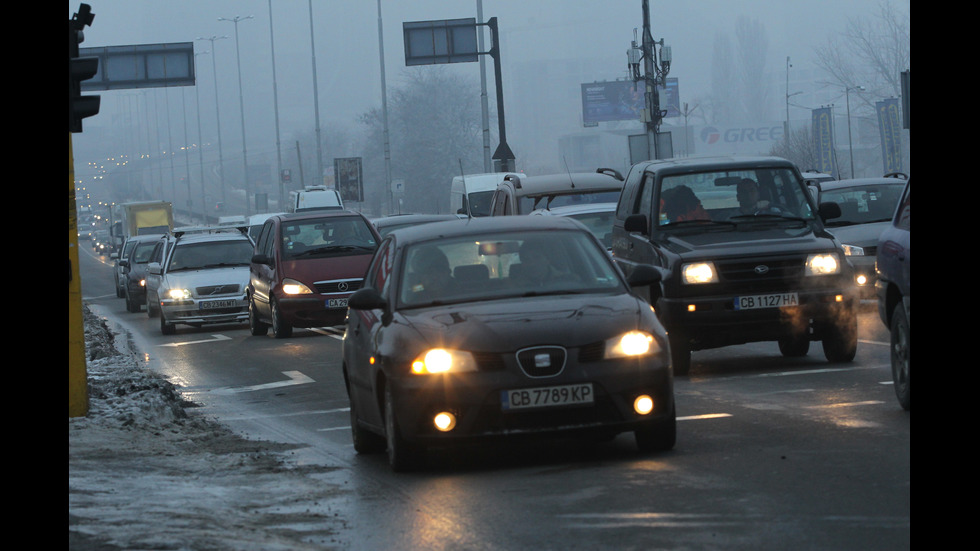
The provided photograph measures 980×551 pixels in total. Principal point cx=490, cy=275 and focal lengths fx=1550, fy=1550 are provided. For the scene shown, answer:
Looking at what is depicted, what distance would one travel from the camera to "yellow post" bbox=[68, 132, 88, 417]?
34.6ft

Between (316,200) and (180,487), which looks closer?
(180,487)

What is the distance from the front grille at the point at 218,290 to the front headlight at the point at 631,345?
18.3 metres

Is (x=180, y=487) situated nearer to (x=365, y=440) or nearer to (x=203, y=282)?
(x=365, y=440)

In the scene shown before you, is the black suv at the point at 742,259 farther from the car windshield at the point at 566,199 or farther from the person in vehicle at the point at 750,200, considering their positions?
the car windshield at the point at 566,199

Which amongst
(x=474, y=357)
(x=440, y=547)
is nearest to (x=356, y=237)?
(x=474, y=357)

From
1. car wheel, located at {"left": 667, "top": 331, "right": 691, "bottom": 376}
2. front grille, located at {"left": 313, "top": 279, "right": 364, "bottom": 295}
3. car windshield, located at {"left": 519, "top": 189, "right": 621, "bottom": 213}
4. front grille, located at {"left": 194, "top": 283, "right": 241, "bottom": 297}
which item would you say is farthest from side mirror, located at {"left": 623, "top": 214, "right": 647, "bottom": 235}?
front grille, located at {"left": 194, "top": 283, "right": 241, "bottom": 297}

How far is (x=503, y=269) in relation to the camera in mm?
9391

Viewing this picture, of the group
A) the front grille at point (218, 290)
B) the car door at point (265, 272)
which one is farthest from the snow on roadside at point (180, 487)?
the front grille at point (218, 290)

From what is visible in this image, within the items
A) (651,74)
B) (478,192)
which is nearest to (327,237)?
(478,192)

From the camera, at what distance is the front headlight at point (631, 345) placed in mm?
8453

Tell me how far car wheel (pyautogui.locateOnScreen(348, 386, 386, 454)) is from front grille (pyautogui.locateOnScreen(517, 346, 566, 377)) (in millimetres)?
1679

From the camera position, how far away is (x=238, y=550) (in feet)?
20.6

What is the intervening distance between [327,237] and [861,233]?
7.83 meters
